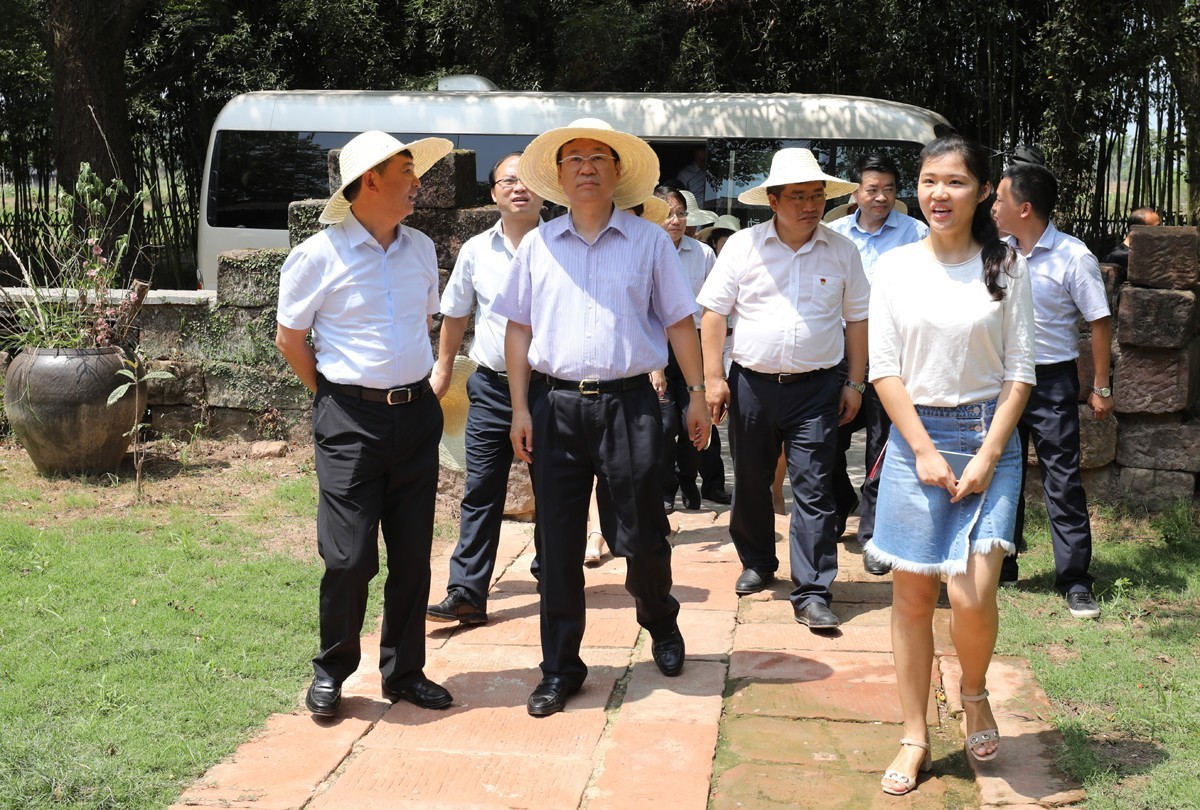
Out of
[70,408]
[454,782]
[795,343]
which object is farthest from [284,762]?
[70,408]

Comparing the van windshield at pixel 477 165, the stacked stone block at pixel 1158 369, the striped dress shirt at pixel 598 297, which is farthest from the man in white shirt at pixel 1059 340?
the van windshield at pixel 477 165

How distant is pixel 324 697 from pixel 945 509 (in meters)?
1.92

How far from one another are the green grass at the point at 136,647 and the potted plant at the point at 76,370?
647mm

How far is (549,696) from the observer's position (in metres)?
3.85

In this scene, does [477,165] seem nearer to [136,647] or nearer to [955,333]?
[136,647]

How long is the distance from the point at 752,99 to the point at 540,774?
8756 mm

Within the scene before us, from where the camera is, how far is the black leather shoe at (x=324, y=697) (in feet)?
12.3

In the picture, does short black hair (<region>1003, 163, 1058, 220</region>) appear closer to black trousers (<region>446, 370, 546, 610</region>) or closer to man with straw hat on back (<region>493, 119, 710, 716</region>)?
Answer: man with straw hat on back (<region>493, 119, 710, 716</region>)

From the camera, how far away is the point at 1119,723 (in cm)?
370

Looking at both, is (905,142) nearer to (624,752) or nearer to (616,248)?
(616,248)

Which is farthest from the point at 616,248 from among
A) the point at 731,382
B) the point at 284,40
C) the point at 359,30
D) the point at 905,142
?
the point at 284,40

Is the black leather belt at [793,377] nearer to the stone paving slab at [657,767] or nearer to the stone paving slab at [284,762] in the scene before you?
the stone paving slab at [657,767]

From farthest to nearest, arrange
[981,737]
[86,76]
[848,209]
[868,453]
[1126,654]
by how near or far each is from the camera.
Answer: [86,76]
[848,209]
[868,453]
[1126,654]
[981,737]

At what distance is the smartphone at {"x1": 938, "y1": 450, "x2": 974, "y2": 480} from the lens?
3.24 meters
